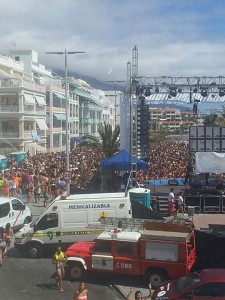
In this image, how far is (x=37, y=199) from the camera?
78.2 ft

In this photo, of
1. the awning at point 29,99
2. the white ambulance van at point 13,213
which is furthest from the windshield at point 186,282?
the awning at point 29,99

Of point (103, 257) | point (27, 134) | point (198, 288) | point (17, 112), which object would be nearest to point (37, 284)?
point (103, 257)

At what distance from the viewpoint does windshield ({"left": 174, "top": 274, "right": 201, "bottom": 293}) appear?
9883 millimetres

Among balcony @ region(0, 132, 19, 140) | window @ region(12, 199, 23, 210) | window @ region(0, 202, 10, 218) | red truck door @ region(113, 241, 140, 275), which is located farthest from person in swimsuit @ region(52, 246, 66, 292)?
balcony @ region(0, 132, 19, 140)

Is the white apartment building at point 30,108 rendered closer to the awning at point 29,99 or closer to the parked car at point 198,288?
the awning at point 29,99

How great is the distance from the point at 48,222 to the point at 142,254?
12.1 feet

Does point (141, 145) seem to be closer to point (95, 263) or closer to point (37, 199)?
point (37, 199)

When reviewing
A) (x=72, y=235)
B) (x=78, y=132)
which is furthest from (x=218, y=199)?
(x=78, y=132)

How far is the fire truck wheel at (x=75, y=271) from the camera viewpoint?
41.3 ft

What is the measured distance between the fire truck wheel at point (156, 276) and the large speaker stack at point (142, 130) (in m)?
17.9

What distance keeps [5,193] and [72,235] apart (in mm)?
10404

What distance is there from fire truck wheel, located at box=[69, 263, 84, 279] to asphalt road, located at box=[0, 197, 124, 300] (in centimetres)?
18

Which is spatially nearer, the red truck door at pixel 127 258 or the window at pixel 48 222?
the red truck door at pixel 127 258

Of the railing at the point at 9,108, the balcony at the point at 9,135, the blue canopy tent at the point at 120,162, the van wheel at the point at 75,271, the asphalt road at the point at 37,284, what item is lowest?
the asphalt road at the point at 37,284
